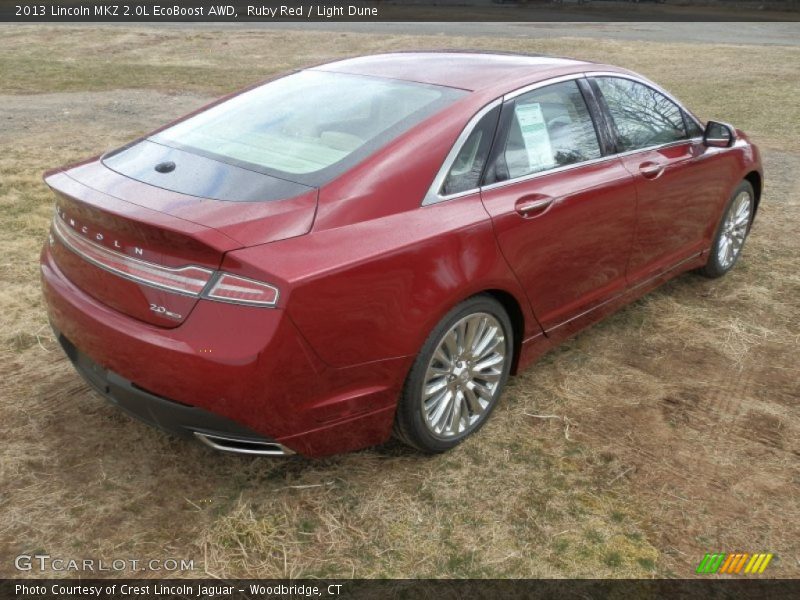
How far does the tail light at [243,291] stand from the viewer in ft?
7.90

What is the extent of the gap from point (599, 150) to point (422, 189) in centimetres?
130

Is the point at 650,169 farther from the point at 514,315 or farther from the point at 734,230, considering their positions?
the point at 734,230

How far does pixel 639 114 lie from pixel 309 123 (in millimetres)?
1953

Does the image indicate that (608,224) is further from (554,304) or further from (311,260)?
(311,260)

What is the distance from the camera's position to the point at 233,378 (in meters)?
2.44

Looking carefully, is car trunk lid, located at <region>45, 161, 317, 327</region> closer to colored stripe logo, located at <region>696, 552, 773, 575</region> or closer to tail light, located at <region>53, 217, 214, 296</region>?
tail light, located at <region>53, 217, 214, 296</region>

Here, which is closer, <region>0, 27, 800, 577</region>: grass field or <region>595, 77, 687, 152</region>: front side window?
<region>0, 27, 800, 577</region>: grass field

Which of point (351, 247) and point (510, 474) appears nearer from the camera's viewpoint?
point (351, 247)

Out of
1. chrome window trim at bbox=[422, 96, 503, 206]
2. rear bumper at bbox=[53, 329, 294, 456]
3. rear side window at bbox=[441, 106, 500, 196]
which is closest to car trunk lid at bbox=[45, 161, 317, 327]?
rear bumper at bbox=[53, 329, 294, 456]

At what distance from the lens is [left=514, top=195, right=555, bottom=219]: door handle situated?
3.21 m

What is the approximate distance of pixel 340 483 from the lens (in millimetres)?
3016

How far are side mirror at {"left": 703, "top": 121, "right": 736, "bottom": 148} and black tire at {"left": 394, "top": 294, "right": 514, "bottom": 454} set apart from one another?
214 cm

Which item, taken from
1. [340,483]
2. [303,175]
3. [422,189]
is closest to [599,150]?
[422,189]
